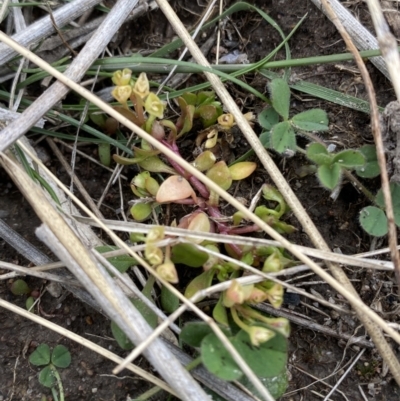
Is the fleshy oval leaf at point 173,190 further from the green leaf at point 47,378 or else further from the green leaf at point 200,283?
the green leaf at point 47,378

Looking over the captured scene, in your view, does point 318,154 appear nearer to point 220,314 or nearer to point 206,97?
point 206,97

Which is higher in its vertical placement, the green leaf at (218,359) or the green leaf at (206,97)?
the green leaf at (206,97)

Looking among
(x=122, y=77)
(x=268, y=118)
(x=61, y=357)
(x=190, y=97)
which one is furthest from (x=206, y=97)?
(x=61, y=357)

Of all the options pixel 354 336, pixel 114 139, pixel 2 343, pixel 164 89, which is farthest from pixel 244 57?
pixel 2 343

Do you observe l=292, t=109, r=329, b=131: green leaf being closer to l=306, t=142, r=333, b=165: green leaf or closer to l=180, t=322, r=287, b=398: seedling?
l=306, t=142, r=333, b=165: green leaf

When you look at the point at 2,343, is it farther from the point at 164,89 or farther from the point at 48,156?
the point at 164,89

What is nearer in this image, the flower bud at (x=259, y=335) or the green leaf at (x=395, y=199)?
the flower bud at (x=259, y=335)

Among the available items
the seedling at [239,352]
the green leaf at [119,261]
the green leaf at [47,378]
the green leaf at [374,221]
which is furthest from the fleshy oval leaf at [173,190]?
the green leaf at [47,378]
